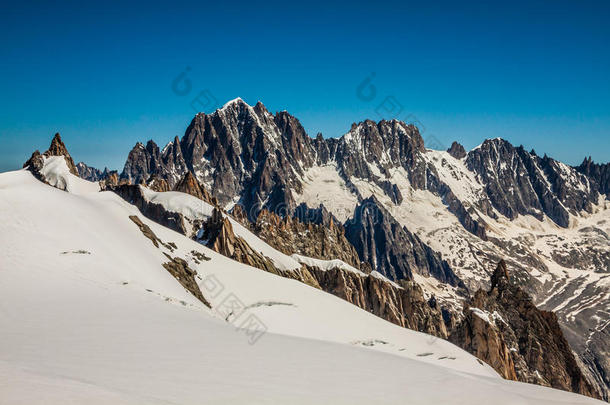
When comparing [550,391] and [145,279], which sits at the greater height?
[145,279]

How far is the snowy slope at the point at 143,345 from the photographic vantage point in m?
12.7

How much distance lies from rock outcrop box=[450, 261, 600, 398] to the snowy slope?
31611 millimetres

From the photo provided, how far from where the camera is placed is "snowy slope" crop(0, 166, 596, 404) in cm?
1272

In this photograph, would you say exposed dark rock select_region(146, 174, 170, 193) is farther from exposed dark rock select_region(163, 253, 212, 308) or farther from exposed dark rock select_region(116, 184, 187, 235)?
exposed dark rock select_region(163, 253, 212, 308)

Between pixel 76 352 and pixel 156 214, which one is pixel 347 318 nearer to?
pixel 76 352

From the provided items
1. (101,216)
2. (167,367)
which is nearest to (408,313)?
(101,216)

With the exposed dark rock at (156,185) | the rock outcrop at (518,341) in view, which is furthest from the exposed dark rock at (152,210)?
the rock outcrop at (518,341)

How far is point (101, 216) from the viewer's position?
4403 centimetres

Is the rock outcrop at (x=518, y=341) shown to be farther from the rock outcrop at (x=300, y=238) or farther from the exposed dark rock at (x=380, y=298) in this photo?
the rock outcrop at (x=300, y=238)

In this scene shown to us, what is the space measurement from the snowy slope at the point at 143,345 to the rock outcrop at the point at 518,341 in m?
31.6

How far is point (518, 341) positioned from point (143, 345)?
264ft

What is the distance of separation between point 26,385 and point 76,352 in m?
5.74

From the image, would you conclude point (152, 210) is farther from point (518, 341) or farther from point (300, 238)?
point (518, 341)

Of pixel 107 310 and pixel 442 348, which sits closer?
pixel 107 310
